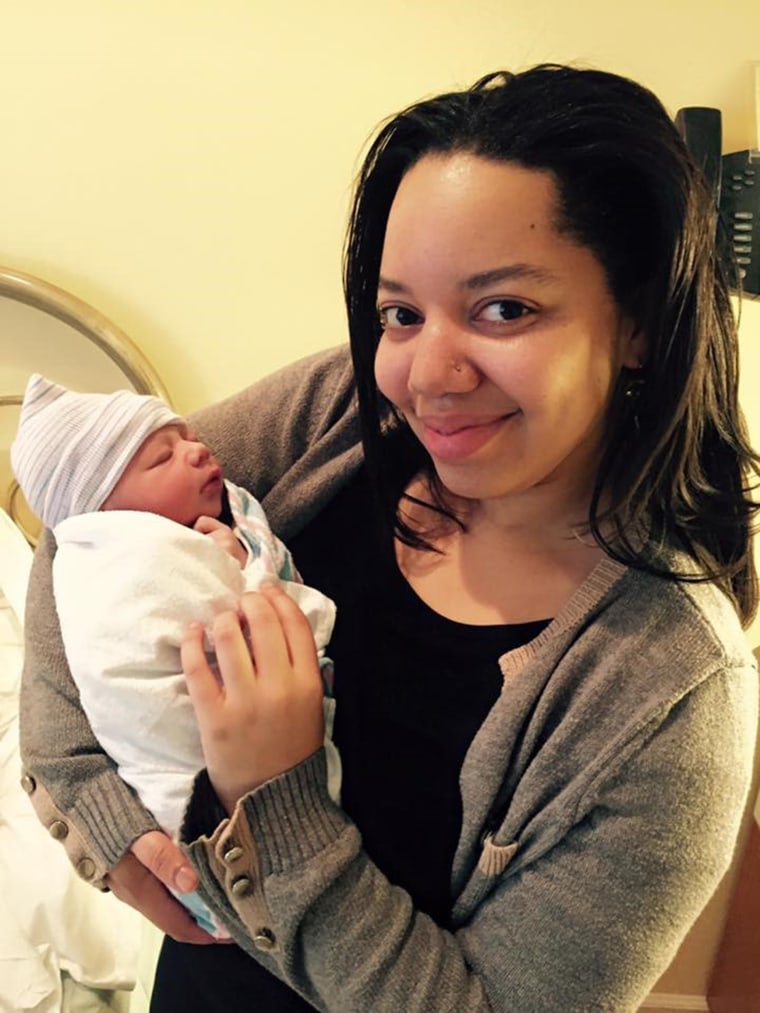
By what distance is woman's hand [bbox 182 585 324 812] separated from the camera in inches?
27.9

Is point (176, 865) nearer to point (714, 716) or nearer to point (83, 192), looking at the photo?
point (714, 716)

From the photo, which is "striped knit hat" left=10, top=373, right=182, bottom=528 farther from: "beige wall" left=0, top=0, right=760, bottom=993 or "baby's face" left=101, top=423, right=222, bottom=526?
"beige wall" left=0, top=0, right=760, bottom=993

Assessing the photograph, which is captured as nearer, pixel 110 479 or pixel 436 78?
pixel 110 479

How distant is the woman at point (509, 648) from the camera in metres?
0.63

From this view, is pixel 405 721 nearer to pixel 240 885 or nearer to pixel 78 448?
pixel 240 885

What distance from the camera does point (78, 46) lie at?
136cm

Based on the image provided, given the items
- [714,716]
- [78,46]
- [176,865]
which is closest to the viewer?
[714,716]

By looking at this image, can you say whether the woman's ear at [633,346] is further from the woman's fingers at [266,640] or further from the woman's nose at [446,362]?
the woman's fingers at [266,640]

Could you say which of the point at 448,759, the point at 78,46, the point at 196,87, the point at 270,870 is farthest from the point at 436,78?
the point at 270,870

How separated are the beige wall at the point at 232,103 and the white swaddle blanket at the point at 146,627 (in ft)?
2.64

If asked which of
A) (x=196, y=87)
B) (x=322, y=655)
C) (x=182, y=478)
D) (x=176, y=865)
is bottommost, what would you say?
(x=176, y=865)

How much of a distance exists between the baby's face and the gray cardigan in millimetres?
297

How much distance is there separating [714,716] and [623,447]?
23 centimetres

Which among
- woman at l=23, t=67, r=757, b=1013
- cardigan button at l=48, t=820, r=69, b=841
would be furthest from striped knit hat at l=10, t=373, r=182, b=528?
cardigan button at l=48, t=820, r=69, b=841
